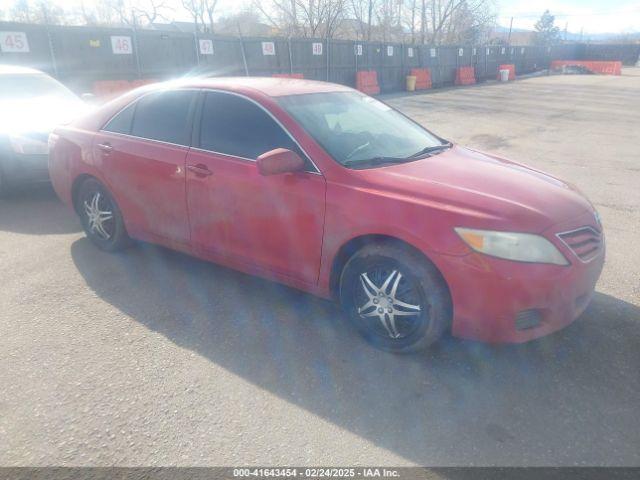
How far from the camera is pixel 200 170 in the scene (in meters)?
3.51

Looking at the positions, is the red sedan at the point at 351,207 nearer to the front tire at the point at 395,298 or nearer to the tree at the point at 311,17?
the front tire at the point at 395,298

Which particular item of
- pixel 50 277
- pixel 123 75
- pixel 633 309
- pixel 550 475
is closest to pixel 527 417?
pixel 550 475

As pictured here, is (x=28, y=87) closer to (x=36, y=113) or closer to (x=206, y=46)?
(x=36, y=113)

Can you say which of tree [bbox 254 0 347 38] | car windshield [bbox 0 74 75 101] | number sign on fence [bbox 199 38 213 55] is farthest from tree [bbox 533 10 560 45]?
car windshield [bbox 0 74 75 101]

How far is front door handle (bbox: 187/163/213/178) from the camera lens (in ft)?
11.4

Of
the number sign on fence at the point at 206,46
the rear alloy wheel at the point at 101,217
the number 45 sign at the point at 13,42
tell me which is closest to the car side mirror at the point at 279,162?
the rear alloy wheel at the point at 101,217

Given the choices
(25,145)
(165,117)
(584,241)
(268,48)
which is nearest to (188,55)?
(268,48)

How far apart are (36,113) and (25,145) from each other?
78 cm

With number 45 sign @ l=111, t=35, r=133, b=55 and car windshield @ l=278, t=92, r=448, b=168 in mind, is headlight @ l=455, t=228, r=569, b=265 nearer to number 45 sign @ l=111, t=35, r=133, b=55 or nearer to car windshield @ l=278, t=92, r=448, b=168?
car windshield @ l=278, t=92, r=448, b=168

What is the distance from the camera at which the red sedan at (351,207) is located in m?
2.61

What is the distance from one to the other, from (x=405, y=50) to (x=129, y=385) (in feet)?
84.3

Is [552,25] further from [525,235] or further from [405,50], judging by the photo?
[525,235]

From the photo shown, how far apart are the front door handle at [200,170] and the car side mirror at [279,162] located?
2.06ft

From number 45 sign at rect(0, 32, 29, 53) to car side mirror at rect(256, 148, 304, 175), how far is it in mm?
11619
